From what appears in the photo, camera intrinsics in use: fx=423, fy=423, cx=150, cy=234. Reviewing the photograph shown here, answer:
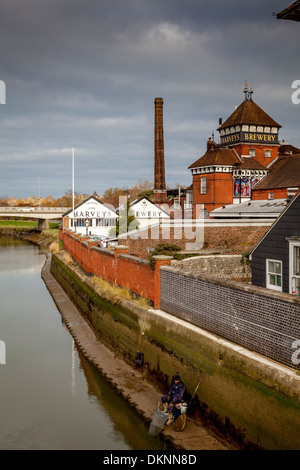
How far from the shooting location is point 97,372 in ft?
46.1

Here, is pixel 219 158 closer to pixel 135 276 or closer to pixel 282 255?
pixel 135 276

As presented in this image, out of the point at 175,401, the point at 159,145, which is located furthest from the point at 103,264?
the point at 159,145

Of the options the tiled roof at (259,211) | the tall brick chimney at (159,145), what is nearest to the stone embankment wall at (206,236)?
the tiled roof at (259,211)

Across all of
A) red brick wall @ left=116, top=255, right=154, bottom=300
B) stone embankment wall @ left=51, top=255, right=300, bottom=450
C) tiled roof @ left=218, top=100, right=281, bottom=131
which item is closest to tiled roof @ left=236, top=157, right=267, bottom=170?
tiled roof @ left=218, top=100, right=281, bottom=131

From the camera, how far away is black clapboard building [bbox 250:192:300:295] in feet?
39.3

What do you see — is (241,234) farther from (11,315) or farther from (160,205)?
(160,205)

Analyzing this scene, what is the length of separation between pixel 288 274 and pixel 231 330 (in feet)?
12.0

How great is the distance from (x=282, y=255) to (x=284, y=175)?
27733 mm

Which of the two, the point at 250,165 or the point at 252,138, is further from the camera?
the point at 252,138

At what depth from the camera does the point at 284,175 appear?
38.3m

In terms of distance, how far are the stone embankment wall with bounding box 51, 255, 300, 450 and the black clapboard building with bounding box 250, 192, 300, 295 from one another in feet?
11.1

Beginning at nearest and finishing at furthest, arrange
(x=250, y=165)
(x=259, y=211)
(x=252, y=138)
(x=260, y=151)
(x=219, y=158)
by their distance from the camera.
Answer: (x=259, y=211), (x=250, y=165), (x=219, y=158), (x=260, y=151), (x=252, y=138)

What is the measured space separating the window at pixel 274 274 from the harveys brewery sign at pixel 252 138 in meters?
33.7
